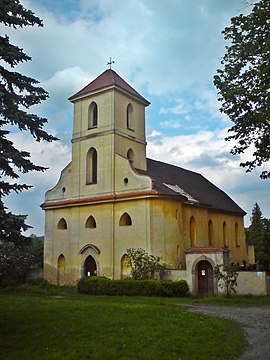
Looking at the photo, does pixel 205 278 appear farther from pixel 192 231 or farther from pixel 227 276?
pixel 192 231

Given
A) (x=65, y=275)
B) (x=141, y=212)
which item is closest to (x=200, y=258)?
(x=141, y=212)

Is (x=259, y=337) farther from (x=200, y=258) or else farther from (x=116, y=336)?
(x=200, y=258)

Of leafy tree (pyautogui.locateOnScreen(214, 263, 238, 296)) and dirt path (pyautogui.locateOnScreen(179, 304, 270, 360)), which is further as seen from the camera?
leafy tree (pyautogui.locateOnScreen(214, 263, 238, 296))

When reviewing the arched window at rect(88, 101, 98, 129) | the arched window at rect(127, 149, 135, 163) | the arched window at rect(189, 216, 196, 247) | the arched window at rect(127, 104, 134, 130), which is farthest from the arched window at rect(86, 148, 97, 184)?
the arched window at rect(189, 216, 196, 247)

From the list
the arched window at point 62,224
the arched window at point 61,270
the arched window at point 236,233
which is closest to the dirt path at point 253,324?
the arched window at point 61,270

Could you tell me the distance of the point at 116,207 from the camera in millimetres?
30859

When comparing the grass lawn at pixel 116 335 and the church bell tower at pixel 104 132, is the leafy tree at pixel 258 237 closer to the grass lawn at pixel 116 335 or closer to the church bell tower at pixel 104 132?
the church bell tower at pixel 104 132

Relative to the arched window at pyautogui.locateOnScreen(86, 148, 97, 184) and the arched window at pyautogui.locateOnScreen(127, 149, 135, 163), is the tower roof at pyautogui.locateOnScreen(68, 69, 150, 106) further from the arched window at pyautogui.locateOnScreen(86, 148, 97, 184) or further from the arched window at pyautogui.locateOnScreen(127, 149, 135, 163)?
the arched window at pyautogui.locateOnScreen(86, 148, 97, 184)

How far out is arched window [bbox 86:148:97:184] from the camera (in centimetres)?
3322

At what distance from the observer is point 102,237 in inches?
1220

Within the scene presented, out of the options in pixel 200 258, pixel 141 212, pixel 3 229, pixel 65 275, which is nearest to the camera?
pixel 3 229

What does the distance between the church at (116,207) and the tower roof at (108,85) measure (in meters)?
0.08

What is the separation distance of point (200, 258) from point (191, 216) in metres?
6.85

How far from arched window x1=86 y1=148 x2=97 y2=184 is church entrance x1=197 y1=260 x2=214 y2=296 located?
11.4 m
